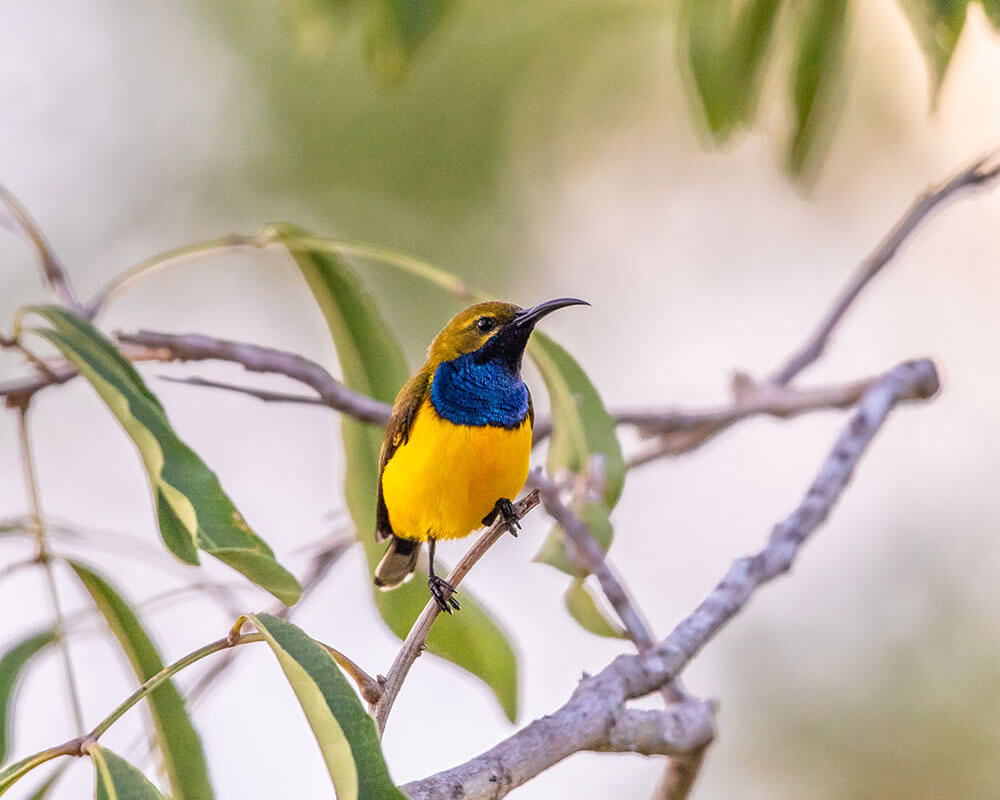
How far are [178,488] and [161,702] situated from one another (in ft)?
2.19

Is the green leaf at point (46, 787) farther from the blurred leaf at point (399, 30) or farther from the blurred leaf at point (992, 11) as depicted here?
the blurred leaf at point (992, 11)

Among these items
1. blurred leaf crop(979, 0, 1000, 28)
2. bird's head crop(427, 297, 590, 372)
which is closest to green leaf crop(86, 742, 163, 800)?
bird's head crop(427, 297, 590, 372)

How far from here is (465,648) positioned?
2.54 meters

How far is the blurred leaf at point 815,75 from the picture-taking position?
3.03m

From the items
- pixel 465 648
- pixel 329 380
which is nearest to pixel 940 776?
pixel 465 648

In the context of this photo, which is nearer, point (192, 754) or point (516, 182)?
point (192, 754)

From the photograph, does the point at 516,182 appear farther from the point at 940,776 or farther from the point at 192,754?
the point at 192,754

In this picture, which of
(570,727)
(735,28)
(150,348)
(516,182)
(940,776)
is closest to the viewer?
(570,727)

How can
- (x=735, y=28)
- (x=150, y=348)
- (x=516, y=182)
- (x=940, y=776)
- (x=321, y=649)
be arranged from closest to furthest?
(x=321, y=649) < (x=150, y=348) < (x=735, y=28) < (x=940, y=776) < (x=516, y=182)

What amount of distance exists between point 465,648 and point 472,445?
445 mm

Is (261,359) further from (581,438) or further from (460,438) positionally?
(581,438)

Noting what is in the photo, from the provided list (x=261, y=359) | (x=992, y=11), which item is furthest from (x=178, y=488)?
(x=992, y=11)

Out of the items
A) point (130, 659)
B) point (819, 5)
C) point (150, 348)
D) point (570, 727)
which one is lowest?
point (570, 727)

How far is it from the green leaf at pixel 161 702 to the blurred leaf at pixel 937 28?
1.96 m
